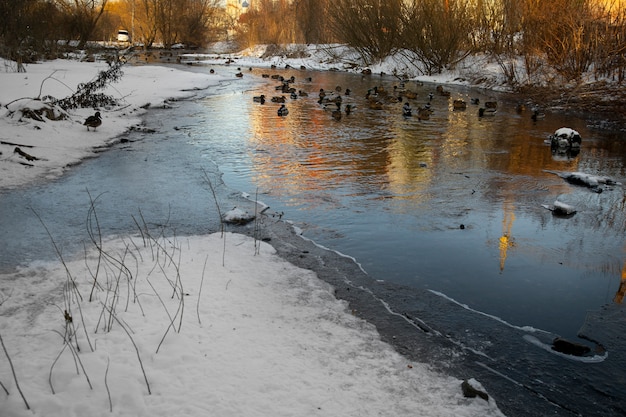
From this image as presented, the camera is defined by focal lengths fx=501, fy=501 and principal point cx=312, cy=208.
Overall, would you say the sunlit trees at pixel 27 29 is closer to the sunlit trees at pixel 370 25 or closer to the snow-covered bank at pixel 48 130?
the snow-covered bank at pixel 48 130

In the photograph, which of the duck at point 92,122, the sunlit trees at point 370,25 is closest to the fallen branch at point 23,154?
the duck at point 92,122

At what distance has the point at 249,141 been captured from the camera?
11.2 meters

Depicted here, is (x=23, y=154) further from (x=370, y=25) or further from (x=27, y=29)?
(x=370, y=25)

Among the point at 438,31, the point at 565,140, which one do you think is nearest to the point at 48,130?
the point at 565,140

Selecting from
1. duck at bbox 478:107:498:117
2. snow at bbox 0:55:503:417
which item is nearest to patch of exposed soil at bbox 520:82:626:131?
duck at bbox 478:107:498:117

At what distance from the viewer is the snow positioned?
111 inches

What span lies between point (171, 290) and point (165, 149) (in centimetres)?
640

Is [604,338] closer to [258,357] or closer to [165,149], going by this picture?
[258,357]

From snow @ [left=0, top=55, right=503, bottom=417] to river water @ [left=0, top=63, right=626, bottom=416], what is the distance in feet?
1.30

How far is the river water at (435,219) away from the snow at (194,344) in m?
0.40

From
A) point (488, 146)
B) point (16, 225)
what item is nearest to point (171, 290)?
point (16, 225)

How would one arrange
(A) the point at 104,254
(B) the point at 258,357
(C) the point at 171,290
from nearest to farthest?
(B) the point at 258,357
(C) the point at 171,290
(A) the point at 104,254

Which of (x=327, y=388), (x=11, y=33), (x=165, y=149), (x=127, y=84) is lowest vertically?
(x=327, y=388)

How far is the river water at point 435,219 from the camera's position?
3.70m
